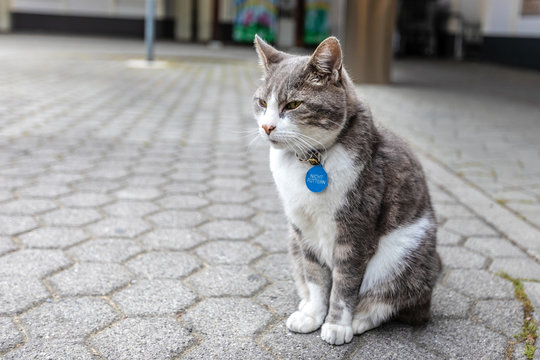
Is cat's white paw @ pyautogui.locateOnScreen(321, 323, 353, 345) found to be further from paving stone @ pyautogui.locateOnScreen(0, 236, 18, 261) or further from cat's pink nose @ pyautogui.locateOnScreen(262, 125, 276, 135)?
paving stone @ pyautogui.locateOnScreen(0, 236, 18, 261)

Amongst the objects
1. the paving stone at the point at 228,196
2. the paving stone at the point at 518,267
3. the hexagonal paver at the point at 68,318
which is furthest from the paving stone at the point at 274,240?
the paving stone at the point at 518,267

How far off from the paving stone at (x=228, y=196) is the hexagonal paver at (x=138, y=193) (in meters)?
0.40

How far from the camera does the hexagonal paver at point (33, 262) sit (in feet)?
8.54

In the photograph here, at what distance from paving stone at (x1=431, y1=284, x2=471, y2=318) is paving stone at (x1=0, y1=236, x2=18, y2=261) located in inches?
89.0

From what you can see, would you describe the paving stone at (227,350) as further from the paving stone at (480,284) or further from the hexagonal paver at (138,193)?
the hexagonal paver at (138,193)

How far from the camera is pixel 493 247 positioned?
315 centimetres

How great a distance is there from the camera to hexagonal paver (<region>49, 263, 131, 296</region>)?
2.47 meters

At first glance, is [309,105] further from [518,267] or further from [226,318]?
[518,267]

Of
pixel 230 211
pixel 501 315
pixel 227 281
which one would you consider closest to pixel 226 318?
pixel 227 281

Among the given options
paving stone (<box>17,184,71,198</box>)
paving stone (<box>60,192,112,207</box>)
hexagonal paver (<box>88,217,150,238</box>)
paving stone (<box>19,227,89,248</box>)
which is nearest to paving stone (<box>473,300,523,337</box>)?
hexagonal paver (<box>88,217,150,238</box>)

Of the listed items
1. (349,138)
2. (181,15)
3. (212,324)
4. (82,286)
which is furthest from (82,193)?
(181,15)

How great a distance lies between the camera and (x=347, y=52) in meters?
9.97

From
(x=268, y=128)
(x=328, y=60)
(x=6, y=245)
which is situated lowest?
(x=6, y=245)

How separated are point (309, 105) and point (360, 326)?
96 cm
